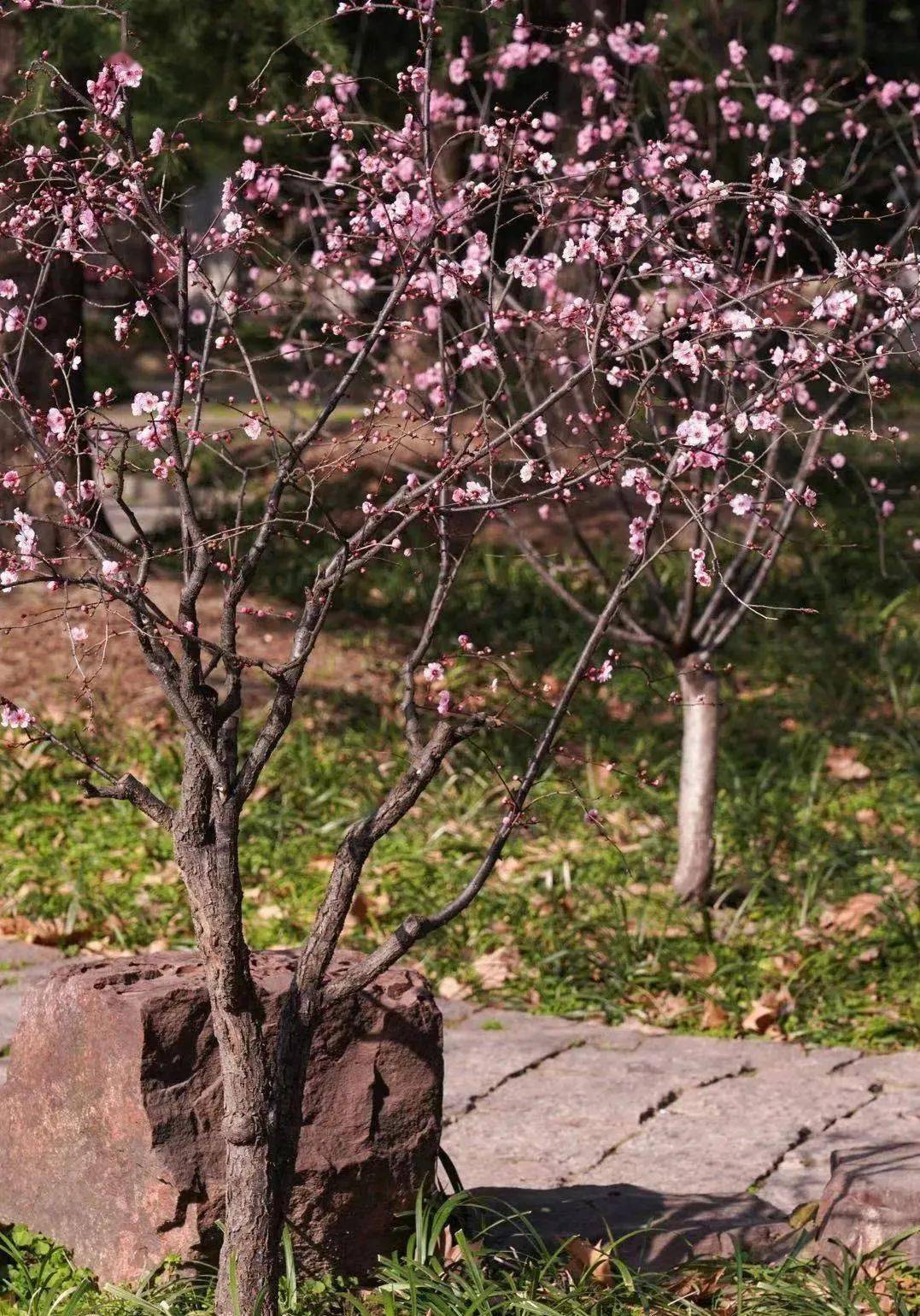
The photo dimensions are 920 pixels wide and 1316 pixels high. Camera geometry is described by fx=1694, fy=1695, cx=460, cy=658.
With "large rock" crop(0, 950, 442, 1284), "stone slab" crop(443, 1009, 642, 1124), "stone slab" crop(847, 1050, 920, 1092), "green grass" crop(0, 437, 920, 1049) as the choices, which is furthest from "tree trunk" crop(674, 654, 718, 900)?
"large rock" crop(0, 950, 442, 1284)

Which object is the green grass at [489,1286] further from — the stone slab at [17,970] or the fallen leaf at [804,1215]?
the stone slab at [17,970]

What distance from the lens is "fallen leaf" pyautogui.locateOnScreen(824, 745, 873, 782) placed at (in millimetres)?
7934

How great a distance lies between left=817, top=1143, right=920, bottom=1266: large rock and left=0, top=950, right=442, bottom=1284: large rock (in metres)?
0.93

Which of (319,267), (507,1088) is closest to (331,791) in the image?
(507,1088)

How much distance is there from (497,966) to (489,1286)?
2.80 meters

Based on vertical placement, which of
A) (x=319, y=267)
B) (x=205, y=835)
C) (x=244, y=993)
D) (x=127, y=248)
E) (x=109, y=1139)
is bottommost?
(x=109, y=1139)

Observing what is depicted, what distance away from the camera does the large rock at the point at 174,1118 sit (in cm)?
350

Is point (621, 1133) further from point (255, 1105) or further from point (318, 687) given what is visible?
point (318, 687)

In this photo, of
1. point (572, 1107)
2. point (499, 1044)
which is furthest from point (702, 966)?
point (572, 1107)

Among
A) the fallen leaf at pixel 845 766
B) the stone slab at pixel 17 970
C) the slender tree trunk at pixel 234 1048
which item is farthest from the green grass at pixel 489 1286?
the fallen leaf at pixel 845 766

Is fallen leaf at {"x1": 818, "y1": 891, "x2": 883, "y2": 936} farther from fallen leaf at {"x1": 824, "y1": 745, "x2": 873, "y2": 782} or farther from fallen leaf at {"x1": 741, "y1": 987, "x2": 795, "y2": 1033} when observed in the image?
fallen leaf at {"x1": 824, "y1": 745, "x2": 873, "y2": 782}

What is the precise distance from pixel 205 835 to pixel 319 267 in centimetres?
173

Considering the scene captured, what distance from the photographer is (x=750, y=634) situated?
967 centimetres

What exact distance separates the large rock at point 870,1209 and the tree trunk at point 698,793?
8.59 ft
